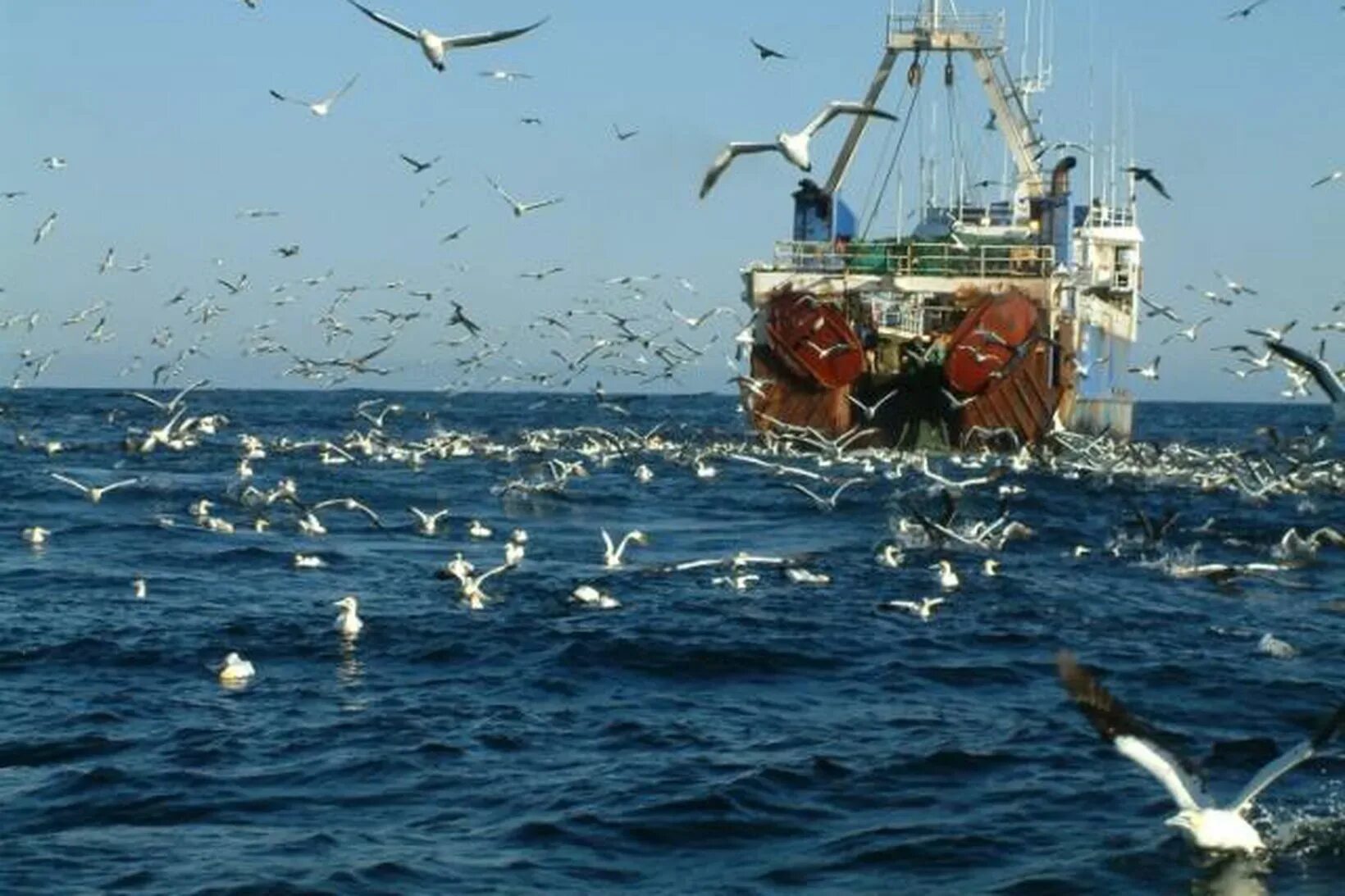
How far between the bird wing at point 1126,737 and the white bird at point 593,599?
11.5 metres

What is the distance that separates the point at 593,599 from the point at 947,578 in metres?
4.82

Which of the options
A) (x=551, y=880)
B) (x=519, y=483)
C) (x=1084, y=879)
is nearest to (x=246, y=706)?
(x=551, y=880)

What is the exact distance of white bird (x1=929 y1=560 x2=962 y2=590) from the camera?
26.9 metres

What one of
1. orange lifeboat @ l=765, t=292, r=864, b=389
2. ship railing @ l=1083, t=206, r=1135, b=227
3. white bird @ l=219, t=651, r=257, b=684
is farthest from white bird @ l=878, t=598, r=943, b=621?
ship railing @ l=1083, t=206, r=1135, b=227

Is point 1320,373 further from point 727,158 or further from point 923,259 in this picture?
point 923,259

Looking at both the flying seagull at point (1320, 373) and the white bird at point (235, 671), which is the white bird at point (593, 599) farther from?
the flying seagull at point (1320, 373)

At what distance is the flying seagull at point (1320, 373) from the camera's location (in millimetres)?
17812

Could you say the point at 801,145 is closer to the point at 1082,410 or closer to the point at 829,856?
the point at 829,856

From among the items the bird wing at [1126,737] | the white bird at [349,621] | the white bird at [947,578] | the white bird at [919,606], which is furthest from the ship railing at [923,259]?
the bird wing at [1126,737]

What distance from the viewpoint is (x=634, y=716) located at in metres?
18.8

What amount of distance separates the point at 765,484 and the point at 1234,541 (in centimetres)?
1302

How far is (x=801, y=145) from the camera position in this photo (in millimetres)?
22453

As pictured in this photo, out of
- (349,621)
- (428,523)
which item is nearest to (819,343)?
(428,523)

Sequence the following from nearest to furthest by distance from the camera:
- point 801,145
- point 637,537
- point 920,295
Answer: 1. point 801,145
2. point 637,537
3. point 920,295
